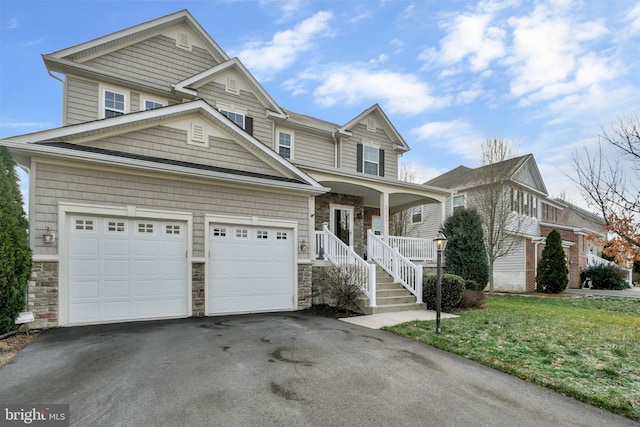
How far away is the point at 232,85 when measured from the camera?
40.9ft

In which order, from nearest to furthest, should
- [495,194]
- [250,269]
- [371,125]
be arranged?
[250,269] < [371,125] < [495,194]

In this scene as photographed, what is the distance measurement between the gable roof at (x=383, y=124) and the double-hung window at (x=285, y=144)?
7.31ft

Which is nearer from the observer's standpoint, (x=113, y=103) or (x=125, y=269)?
(x=125, y=269)

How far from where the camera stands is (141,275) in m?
7.77

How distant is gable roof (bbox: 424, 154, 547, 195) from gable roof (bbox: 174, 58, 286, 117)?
1093 centimetres

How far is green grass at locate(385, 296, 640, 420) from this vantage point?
4152mm

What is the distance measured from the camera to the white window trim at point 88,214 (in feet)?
22.7

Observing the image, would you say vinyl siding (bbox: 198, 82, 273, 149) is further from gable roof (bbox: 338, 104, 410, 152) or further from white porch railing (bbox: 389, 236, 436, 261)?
white porch railing (bbox: 389, 236, 436, 261)

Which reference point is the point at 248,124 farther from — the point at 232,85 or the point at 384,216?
the point at 384,216

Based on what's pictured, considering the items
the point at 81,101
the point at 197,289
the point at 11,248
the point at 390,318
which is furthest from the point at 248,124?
the point at 390,318

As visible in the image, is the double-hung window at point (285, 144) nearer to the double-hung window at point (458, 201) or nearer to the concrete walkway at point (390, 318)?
the concrete walkway at point (390, 318)

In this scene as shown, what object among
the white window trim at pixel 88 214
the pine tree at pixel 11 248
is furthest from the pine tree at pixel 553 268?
the pine tree at pixel 11 248

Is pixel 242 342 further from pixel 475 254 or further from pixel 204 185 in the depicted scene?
pixel 475 254

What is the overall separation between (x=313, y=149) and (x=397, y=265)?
6356 mm
